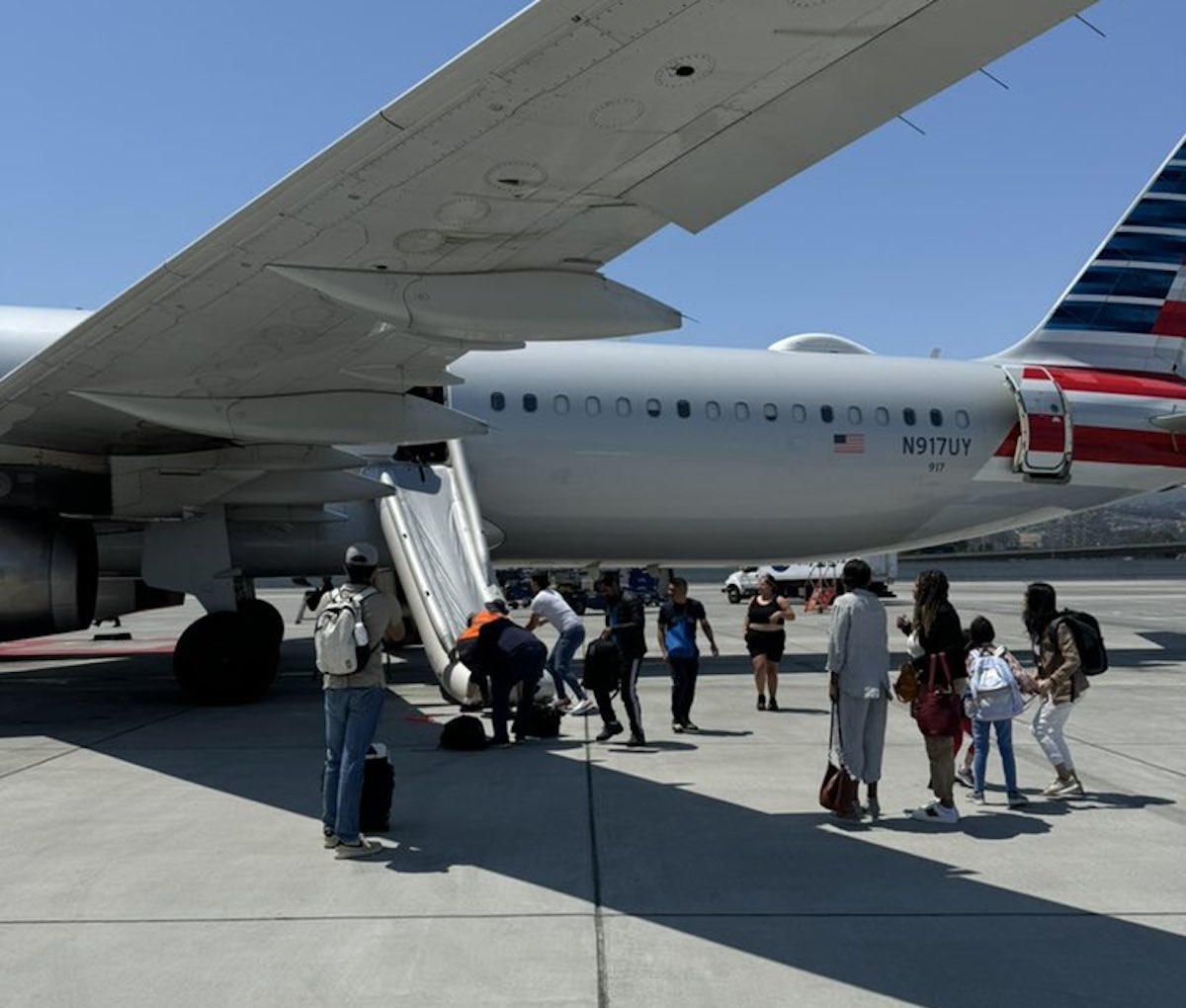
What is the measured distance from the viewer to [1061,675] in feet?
25.9

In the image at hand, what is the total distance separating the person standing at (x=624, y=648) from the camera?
997 centimetres

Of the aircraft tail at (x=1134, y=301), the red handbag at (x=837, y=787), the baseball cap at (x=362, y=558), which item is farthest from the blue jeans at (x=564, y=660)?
the aircraft tail at (x=1134, y=301)

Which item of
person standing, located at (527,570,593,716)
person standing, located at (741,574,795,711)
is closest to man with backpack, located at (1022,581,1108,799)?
person standing, located at (741,574,795,711)

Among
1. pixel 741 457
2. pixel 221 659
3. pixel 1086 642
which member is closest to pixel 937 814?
pixel 1086 642

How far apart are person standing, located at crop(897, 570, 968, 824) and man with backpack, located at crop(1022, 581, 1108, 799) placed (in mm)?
806

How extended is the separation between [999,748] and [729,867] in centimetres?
270

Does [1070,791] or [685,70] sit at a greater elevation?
[685,70]

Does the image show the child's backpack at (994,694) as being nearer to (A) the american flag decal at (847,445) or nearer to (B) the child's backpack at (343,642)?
(B) the child's backpack at (343,642)

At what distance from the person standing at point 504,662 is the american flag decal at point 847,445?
A: 826cm

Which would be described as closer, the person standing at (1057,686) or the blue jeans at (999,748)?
the blue jeans at (999,748)

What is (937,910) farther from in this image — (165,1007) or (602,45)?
(602,45)

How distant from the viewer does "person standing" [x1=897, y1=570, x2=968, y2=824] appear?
727 cm

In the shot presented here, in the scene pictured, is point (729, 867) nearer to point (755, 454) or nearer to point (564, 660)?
point (564, 660)

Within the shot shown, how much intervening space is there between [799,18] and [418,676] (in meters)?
12.1
